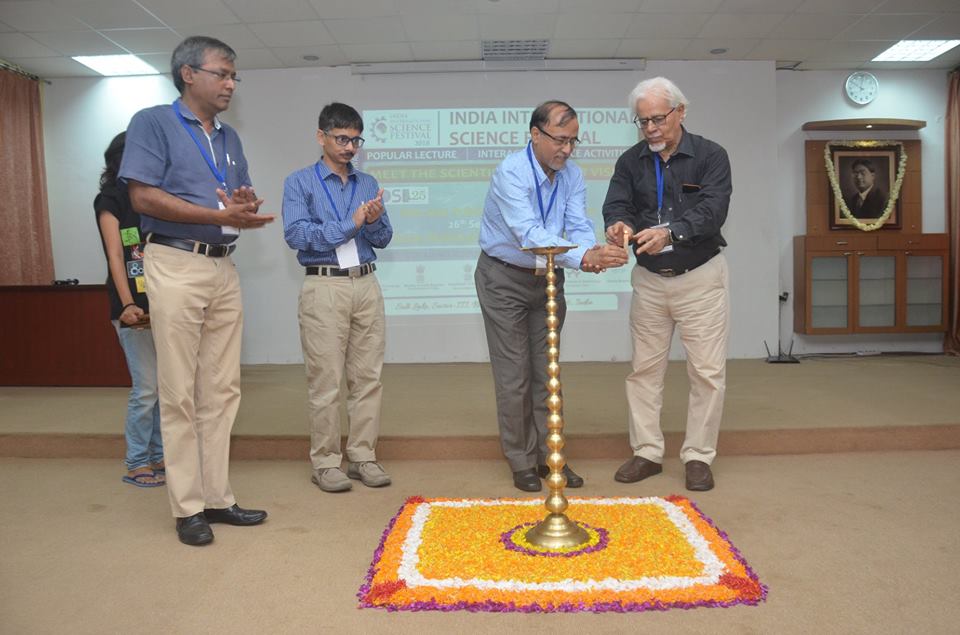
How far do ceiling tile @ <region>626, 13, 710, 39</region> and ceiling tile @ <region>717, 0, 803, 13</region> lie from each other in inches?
7.1

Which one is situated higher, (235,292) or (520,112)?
(520,112)

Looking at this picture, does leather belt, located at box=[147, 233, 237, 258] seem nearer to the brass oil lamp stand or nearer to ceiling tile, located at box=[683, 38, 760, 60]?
the brass oil lamp stand

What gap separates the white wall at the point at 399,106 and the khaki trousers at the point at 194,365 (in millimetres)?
4085

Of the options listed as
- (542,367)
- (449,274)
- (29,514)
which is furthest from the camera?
(449,274)

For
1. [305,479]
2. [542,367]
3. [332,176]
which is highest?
[332,176]

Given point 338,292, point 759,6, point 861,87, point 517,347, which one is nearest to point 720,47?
point 759,6

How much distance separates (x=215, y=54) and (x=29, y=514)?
1793 millimetres

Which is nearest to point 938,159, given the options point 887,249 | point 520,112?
point 887,249

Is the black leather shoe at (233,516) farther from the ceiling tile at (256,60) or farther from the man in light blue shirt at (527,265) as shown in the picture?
the ceiling tile at (256,60)

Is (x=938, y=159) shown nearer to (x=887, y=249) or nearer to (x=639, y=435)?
(x=887, y=249)

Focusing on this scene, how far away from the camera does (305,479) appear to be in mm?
3150

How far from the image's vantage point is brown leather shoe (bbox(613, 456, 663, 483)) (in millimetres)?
3004

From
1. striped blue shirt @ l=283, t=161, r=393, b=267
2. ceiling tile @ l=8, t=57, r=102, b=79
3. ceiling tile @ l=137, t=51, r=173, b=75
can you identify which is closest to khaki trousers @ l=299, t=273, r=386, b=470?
striped blue shirt @ l=283, t=161, r=393, b=267

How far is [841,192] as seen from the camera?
22.2 ft
